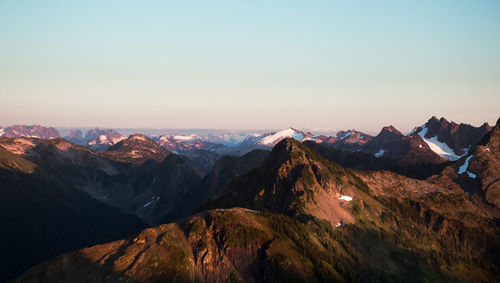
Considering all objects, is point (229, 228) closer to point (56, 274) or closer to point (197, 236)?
point (197, 236)

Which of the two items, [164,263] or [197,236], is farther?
[197,236]

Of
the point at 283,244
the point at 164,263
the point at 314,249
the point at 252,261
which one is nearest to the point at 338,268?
the point at 314,249

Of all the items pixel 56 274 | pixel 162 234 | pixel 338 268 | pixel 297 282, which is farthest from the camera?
pixel 338 268

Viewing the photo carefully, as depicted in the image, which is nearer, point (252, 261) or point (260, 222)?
point (252, 261)

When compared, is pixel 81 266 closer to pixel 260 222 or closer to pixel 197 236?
pixel 197 236

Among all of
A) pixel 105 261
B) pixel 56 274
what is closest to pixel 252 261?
pixel 105 261

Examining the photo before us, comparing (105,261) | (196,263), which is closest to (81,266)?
(105,261)

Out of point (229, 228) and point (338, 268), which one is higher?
point (229, 228)

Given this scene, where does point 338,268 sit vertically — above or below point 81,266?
below

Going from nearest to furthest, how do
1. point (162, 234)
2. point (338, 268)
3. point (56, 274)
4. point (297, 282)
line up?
point (56, 274), point (297, 282), point (162, 234), point (338, 268)
